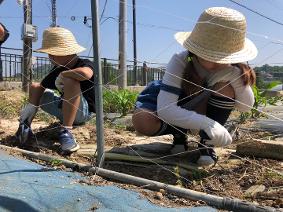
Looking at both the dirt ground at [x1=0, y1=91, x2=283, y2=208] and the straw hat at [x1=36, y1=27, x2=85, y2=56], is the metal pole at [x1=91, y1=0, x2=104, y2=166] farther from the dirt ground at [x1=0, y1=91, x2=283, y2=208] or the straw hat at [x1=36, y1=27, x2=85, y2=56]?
the straw hat at [x1=36, y1=27, x2=85, y2=56]

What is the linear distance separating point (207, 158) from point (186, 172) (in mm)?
180

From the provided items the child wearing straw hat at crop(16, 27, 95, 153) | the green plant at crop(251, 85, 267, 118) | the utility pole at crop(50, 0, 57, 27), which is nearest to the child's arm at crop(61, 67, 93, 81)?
the child wearing straw hat at crop(16, 27, 95, 153)

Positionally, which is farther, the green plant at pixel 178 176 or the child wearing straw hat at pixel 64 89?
the child wearing straw hat at pixel 64 89

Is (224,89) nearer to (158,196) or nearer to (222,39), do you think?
(222,39)

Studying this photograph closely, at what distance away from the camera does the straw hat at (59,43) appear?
3068mm

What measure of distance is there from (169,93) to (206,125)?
25 cm

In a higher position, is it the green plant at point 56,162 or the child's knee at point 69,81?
the child's knee at point 69,81

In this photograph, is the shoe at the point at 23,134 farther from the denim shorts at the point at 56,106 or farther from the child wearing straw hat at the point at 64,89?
the denim shorts at the point at 56,106

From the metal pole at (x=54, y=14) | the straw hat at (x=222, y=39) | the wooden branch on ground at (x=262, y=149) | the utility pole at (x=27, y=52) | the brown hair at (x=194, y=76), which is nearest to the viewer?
the straw hat at (x=222, y=39)

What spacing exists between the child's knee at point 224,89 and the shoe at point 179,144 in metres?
0.43

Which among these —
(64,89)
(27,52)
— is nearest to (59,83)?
(64,89)

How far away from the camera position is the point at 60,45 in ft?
10.2

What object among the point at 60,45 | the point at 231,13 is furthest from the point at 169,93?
the point at 60,45

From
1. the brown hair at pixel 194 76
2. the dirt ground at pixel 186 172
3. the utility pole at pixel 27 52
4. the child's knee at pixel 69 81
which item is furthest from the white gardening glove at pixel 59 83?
the utility pole at pixel 27 52
